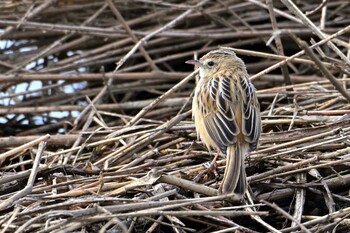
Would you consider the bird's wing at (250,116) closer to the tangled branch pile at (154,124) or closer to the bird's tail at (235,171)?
the bird's tail at (235,171)

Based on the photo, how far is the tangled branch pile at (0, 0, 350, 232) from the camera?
187 inches

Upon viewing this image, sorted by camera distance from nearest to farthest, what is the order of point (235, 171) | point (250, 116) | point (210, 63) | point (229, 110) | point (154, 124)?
point (235, 171) → point (250, 116) → point (229, 110) → point (210, 63) → point (154, 124)

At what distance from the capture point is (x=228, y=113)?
18.2 feet

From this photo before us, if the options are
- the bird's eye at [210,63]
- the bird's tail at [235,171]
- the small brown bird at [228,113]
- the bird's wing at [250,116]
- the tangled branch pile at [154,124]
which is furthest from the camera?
the bird's eye at [210,63]

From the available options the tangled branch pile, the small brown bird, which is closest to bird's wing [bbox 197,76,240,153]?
the small brown bird

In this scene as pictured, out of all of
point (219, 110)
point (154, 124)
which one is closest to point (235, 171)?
point (219, 110)

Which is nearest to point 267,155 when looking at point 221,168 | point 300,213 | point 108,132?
point 221,168

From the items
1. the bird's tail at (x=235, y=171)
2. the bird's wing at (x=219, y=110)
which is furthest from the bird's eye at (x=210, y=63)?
the bird's tail at (x=235, y=171)

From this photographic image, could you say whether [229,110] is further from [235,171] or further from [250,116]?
[235,171]

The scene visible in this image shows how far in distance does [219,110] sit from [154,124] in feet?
4.18

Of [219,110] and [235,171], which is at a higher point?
[219,110]

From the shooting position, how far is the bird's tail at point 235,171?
487 centimetres

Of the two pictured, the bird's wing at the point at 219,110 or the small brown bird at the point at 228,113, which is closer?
the small brown bird at the point at 228,113

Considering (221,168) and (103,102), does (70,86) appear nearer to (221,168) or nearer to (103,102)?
(103,102)
